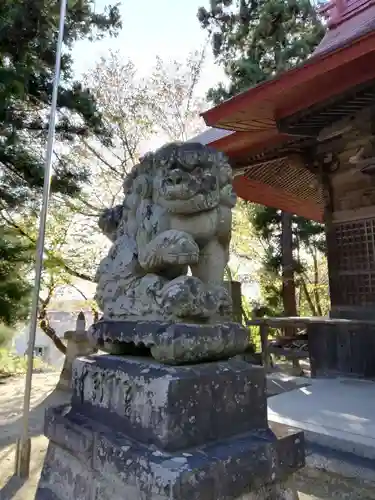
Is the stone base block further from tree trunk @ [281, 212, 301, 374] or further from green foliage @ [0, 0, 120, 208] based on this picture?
tree trunk @ [281, 212, 301, 374]

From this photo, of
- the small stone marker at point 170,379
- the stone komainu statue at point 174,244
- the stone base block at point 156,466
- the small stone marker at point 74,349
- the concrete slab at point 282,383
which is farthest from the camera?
the small stone marker at point 74,349

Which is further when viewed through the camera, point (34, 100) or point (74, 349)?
point (74, 349)

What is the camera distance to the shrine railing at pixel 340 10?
5605 mm

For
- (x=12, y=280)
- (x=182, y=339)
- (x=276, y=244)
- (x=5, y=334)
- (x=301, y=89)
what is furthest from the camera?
(x=276, y=244)

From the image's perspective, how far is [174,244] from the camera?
5.43 feet

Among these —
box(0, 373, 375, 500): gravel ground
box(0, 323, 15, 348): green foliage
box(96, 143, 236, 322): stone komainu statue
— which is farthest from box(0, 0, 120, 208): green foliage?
box(96, 143, 236, 322): stone komainu statue

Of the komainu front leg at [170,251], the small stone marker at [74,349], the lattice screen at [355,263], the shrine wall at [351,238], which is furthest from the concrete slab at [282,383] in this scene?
the komainu front leg at [170,251]

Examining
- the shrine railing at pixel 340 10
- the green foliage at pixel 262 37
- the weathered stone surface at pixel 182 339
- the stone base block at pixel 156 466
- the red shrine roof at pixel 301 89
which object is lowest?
the stone base block at pixel 156 466

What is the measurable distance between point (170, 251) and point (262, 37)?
10331mm

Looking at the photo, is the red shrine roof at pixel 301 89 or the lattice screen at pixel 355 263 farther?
the lattice screen at pixel 355 263

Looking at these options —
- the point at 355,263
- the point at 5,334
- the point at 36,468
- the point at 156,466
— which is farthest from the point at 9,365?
the point at 156,466

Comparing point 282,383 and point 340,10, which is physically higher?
point 340,10

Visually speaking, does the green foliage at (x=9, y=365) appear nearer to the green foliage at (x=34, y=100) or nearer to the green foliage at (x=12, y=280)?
the green foliage at (x=12, y=280)

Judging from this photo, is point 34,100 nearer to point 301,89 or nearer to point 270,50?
point 301,89
